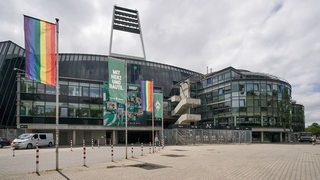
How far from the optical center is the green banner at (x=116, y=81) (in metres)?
21.0

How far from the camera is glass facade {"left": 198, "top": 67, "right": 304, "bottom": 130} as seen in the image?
6236 cm

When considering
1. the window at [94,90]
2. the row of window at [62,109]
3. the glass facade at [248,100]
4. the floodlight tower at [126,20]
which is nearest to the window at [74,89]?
the row of window at [62,109]

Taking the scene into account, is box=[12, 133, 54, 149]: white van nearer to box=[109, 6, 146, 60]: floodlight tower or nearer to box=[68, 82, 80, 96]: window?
box=[68, 82, 80, 96]: window

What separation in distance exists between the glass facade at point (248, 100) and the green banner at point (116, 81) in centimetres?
4490

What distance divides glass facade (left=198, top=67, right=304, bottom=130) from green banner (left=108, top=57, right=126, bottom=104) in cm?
4490

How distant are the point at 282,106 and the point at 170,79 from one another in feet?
87.8

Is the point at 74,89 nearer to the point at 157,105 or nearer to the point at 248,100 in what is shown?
the point at 157,105

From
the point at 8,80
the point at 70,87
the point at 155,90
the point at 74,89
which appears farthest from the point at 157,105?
the point at 8,80

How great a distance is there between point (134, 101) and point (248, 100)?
79.0 ft

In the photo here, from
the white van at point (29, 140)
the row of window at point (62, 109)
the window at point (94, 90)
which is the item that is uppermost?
the window at point (94, 90)

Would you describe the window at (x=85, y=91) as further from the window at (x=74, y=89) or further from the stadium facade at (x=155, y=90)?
the window at (x=74, y=89)

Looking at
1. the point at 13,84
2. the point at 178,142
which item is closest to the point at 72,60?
the point at 13,84

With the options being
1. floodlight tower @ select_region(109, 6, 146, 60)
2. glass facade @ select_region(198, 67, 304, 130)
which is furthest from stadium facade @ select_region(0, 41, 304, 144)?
floodlight tower @ select_region(109, 6, 146, 60)

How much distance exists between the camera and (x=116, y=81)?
21.3 m
